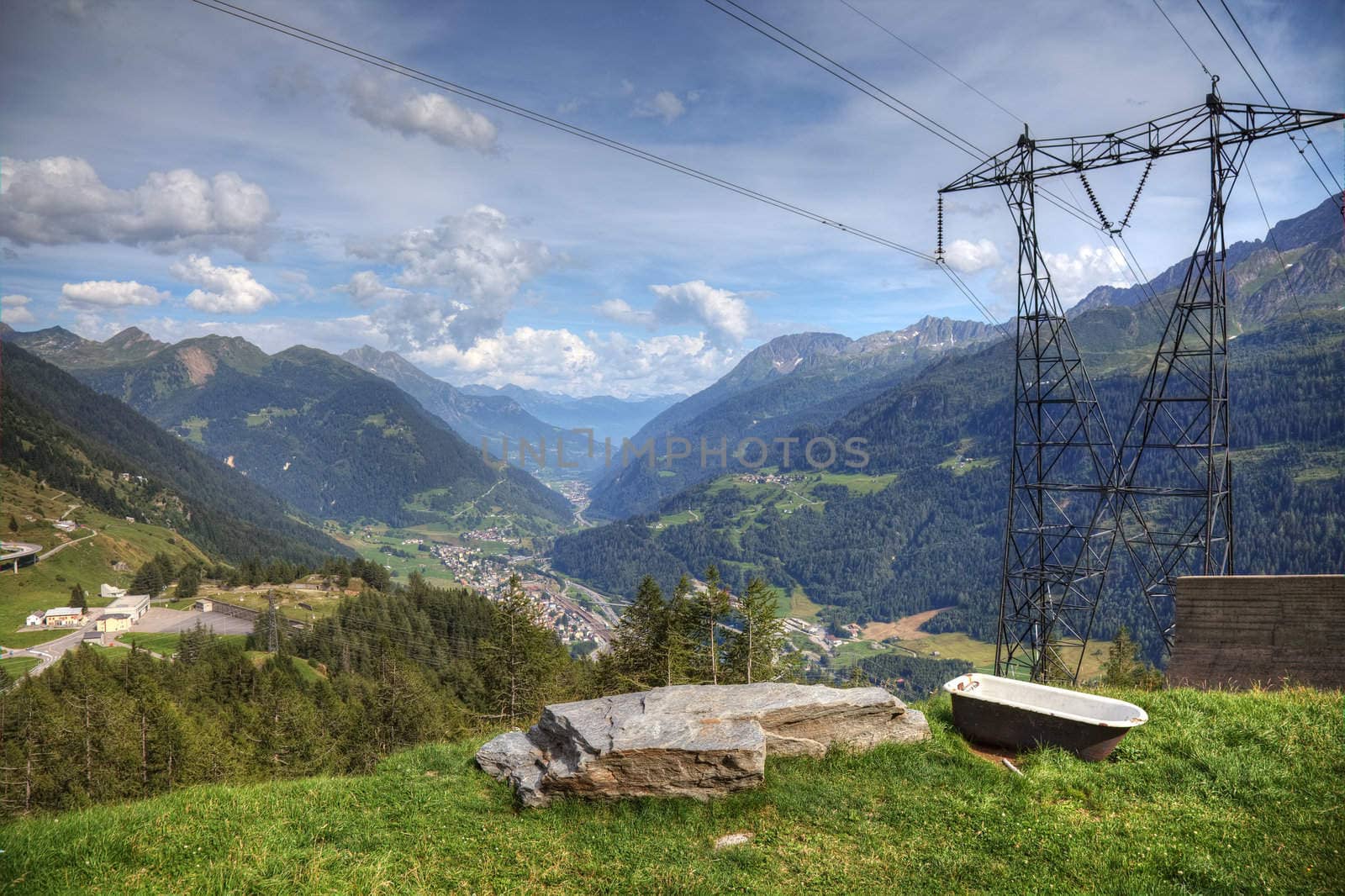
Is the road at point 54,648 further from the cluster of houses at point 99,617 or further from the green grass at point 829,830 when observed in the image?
the green grass at point 829,830

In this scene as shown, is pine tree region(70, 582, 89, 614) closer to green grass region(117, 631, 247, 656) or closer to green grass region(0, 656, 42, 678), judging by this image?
green grass region(117, 631, 247, 656)

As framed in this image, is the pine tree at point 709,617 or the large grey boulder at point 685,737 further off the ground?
the large grey boulder at point 685,737

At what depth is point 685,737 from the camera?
12484 mm

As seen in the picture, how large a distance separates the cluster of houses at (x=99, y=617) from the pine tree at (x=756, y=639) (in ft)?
445

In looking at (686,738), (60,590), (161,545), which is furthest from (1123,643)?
(161,545)

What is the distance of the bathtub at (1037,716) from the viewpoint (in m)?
12.3

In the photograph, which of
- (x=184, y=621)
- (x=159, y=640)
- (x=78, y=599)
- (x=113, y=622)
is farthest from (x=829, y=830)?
(x=78, y=599)

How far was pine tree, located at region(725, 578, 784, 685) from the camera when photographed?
41.6 metres

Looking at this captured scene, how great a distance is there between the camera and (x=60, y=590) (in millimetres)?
146375

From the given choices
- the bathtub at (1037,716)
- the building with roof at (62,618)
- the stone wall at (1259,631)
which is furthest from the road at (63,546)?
the stone wall at (1259,631)

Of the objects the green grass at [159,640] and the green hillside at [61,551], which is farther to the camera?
the green hillside at [61,551]

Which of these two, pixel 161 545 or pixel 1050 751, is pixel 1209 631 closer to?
pixel 1050 751

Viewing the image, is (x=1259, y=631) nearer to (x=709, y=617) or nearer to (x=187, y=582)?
(x=709, y=617)

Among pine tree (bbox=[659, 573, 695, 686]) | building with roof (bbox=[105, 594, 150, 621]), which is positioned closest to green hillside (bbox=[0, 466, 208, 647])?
building with roof (bbox=[105, 594, 150, 621])
